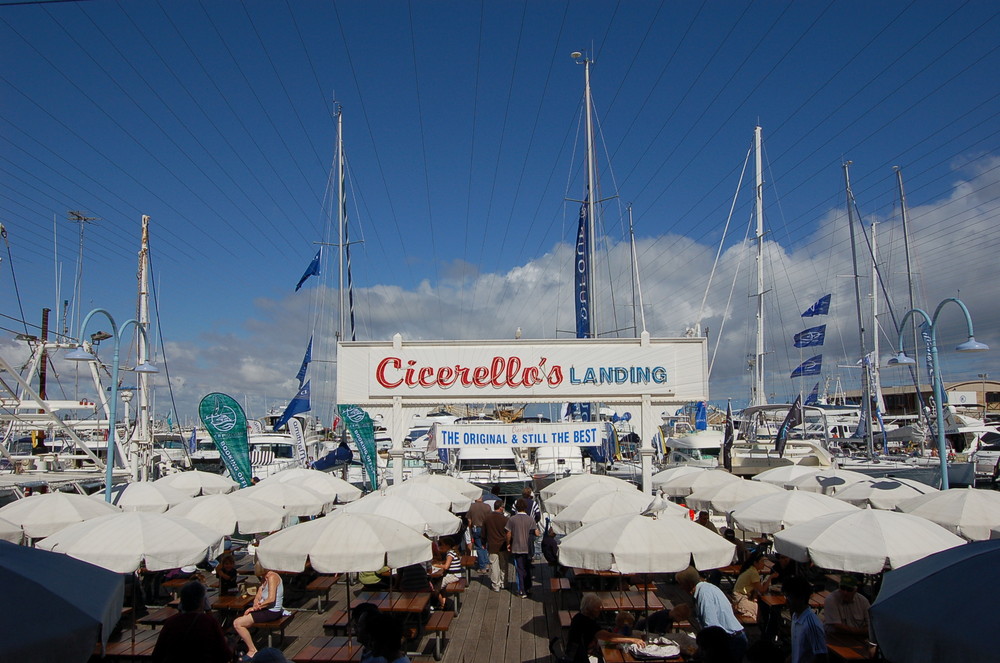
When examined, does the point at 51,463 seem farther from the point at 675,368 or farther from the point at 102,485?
the point at 675,368

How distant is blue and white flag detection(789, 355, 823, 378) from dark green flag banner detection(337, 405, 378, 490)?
23.5 meters

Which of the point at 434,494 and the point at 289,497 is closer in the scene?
the point at 434,494

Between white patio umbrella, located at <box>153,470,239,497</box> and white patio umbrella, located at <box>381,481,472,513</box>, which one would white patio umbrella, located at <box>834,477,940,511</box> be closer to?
white patio umbrella, located at <box>381,481,472,513</box>

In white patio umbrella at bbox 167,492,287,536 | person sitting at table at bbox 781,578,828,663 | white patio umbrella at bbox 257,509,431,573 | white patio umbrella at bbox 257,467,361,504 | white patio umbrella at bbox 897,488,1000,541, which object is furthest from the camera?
white patio umbrella at bbox 257,467,361,504

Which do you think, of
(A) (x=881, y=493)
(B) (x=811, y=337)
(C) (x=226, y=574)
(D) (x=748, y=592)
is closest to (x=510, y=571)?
(D) (x=748, y=592)

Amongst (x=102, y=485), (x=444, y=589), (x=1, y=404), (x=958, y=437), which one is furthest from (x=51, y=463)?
(x=958, y=437)

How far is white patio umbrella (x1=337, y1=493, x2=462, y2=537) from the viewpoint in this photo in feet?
39.7

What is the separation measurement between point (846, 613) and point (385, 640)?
601cm

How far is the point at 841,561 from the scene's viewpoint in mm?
8656

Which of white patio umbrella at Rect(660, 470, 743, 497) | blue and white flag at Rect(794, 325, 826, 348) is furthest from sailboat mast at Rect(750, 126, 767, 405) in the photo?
white patio umbrella at Rect(660, 470, 743, 497)

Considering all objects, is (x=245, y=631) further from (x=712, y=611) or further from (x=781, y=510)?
(x=781, y=510)

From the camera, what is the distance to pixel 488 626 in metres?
11.0

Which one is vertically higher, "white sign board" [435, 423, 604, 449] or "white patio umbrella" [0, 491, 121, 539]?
"white sign board" [435, 423, 604, 449]

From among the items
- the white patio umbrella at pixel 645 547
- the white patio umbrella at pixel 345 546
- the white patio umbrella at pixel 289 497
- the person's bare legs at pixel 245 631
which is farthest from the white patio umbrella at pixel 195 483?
the white patio umbrella at pixel 645 547
